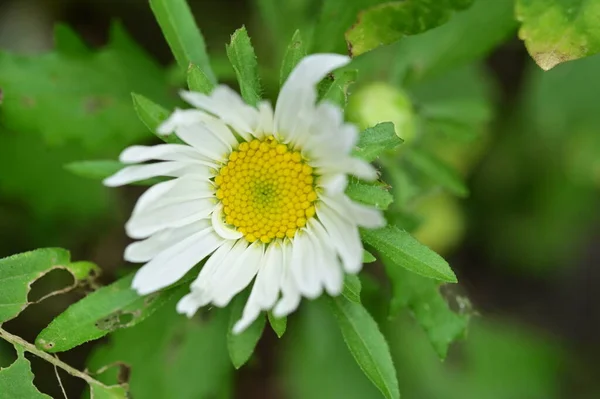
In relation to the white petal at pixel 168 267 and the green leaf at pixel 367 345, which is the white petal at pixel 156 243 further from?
the green leaf at pixel 367 345

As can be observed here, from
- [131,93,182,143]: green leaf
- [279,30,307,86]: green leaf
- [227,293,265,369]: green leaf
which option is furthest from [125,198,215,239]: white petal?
[279,30,307,86]: green leaf

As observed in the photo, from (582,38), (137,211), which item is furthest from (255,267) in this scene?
(582,38)

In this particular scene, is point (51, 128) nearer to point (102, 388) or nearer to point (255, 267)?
point (102, 388)

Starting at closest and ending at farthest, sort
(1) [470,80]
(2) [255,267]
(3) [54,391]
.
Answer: (2) [255,267] → (3) [54,391] → (1) [470,80]

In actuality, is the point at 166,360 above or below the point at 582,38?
below

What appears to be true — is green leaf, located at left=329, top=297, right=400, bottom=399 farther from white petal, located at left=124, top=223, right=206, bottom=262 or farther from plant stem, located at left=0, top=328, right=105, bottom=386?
plant stem, located at left=0, top=328, right=105, bottom=386

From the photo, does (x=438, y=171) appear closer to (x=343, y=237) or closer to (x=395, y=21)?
(x=395, y=21)

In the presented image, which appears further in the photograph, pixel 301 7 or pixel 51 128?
pixel 301 7

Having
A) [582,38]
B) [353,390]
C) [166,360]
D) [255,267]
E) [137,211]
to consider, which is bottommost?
[353,390]

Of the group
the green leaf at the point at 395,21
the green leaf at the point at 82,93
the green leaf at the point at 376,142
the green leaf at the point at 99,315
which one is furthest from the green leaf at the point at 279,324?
the green leaf at the point at 82,93
